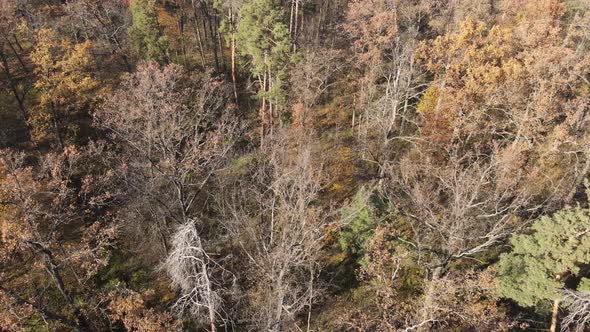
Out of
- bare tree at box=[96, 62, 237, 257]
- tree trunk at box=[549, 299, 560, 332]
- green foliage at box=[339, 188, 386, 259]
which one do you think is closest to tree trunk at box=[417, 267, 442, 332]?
green foliage at box=[339, 188, 386, 259]

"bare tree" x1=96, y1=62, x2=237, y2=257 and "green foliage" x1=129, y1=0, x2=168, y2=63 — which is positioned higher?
"green foliage" x1=129, y1=0, x2=168, y2=63

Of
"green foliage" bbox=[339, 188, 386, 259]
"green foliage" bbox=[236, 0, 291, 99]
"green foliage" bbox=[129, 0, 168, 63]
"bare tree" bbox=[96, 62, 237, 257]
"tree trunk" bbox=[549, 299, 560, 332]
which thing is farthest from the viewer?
"green foliage" bbox=[129, 0, 168, 63]

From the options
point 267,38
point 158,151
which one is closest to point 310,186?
point 158,151

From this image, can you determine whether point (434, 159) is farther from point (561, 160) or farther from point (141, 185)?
point (141, 185)

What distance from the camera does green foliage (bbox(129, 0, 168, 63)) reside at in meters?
36.0

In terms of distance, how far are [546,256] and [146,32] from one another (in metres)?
33.3

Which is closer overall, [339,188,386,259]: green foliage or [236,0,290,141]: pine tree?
[339,188,386,259]: green foliage

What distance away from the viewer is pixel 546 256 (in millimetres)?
17875

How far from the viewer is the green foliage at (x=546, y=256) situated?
17031 millimetres

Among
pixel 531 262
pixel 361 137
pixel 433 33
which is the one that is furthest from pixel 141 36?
pixel 531 262

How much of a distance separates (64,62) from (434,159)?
27.6 meters

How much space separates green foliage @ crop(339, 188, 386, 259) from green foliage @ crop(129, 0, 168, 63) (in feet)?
73.7

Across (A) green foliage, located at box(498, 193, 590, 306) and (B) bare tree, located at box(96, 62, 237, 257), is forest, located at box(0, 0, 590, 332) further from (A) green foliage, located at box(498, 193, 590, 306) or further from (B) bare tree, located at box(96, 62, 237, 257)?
(B) bare tree, located at box(96, 62, 237, 257)

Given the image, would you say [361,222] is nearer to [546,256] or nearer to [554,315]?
[546,256]
